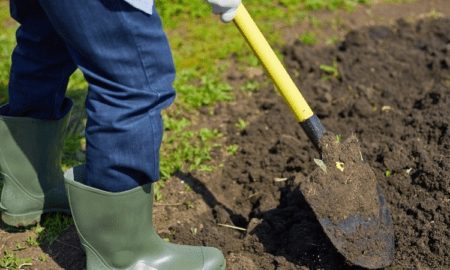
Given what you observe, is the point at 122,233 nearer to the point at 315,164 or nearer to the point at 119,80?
the point at 119,80

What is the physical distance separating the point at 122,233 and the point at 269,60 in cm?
100

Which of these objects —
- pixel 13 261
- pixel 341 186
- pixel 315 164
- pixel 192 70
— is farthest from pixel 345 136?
pixel 13 261

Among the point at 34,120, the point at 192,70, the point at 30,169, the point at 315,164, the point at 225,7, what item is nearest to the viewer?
the point at 225,7

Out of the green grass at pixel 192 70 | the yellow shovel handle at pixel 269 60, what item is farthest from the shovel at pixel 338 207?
the green grass at pixel 192 70

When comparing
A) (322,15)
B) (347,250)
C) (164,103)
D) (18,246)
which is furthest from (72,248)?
(322,15)

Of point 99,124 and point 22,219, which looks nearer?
point 99,124

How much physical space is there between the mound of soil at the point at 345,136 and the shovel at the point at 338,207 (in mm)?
100

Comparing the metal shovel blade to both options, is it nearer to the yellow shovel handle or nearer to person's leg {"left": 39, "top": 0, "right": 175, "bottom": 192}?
the yellow shovel handle

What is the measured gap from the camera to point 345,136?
337 centimetres

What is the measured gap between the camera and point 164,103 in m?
1.99

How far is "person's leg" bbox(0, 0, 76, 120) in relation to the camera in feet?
7.44

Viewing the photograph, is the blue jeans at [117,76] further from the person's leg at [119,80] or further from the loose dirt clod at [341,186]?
the loose dirt clod at [341,186]

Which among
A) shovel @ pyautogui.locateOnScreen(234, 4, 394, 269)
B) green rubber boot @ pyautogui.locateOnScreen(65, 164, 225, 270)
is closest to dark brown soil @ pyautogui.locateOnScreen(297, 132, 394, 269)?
shovel @ pyautogui.locateOnScreen(234, 4, 394, 269)

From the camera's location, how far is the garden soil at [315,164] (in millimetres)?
2514
